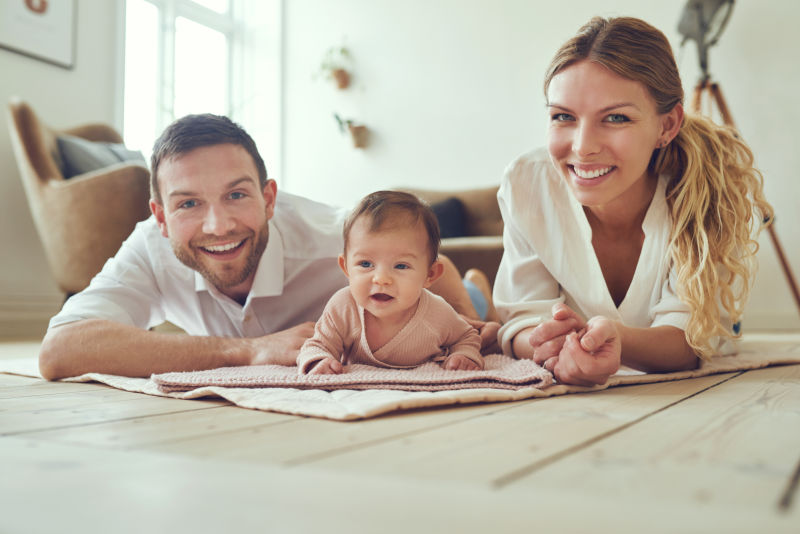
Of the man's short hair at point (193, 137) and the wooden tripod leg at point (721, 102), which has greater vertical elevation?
the wooden tripod leg at point (721, 102)

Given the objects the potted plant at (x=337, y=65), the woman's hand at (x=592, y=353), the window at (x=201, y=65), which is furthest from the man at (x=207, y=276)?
the potted plant at (x=337, y=65)

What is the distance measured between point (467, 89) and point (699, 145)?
3392 mm

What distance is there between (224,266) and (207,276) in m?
0.06

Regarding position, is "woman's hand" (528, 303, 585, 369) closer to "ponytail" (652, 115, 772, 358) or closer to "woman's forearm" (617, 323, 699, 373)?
"woman's forearm" (617, 323, 699, 373)

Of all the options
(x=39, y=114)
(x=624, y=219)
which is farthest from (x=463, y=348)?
(x=39, y=114)

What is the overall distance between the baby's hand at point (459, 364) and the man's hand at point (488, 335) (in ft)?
0.76

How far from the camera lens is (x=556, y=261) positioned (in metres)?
1.65

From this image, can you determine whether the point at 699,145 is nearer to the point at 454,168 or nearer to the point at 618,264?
the point at 618,264

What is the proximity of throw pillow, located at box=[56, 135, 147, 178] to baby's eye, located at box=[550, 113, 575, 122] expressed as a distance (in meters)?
2.32

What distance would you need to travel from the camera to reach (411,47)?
5.02 metres

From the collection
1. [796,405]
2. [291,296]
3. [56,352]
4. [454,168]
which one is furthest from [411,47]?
[796,405]

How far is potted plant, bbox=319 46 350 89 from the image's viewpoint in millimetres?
5203

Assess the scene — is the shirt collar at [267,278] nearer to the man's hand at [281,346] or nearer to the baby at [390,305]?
the man's hand at [281,346]

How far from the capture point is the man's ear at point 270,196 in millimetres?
1745
